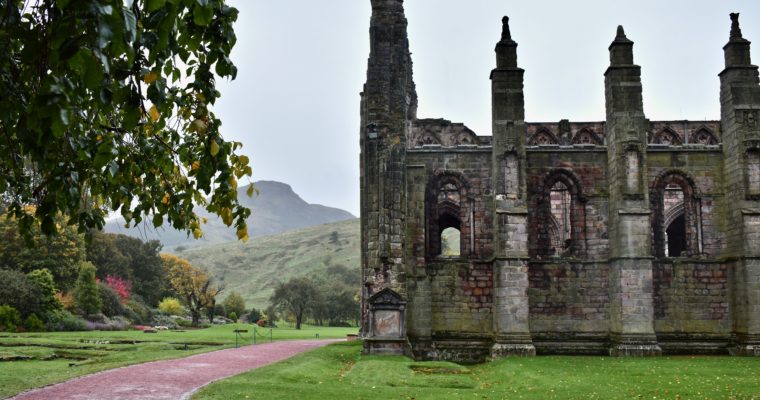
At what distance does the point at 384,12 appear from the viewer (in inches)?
1027

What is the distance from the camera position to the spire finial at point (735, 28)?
25312 millimetres

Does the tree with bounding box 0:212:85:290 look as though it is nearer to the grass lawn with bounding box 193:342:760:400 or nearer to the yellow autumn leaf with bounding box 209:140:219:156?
the grass lawn with bounding box 193:342:760:400

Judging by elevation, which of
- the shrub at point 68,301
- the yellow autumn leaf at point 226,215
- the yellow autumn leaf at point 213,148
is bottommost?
the shrub at point 68,301

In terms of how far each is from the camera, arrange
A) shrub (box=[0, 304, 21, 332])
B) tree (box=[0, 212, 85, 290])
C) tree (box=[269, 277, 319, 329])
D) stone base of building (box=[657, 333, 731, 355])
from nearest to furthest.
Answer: stone base of building (box=[657, 333, 731, 355]) < shrub (box=[0, 304, 21, 332]) < tree (box=[0, 212, 85, 290]) < tree (box=[269, 277, 319, 329])

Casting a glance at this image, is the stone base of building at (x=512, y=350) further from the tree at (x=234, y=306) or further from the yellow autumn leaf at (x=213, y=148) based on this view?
the tree at (x=234, y=306)

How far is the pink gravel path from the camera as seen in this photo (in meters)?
14.5

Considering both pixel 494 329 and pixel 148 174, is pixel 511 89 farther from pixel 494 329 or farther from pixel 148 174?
pixel 148 174

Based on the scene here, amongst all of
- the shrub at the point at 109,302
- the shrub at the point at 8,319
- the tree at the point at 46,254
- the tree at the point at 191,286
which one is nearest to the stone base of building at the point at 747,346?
the shrub at the point at 8,319

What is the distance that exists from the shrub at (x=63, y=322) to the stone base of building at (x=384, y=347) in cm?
2293

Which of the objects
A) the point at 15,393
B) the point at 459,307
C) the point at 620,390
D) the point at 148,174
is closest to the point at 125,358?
the point at 15,393

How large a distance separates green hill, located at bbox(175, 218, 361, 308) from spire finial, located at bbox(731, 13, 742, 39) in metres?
92.0

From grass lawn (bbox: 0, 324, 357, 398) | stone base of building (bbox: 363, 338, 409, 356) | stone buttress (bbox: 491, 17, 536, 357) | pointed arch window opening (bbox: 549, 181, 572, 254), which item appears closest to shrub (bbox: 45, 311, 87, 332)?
grass lawn (bbox: 0, 324, 357, 398)

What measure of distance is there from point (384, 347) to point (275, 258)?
12622cm

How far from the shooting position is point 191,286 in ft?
197
